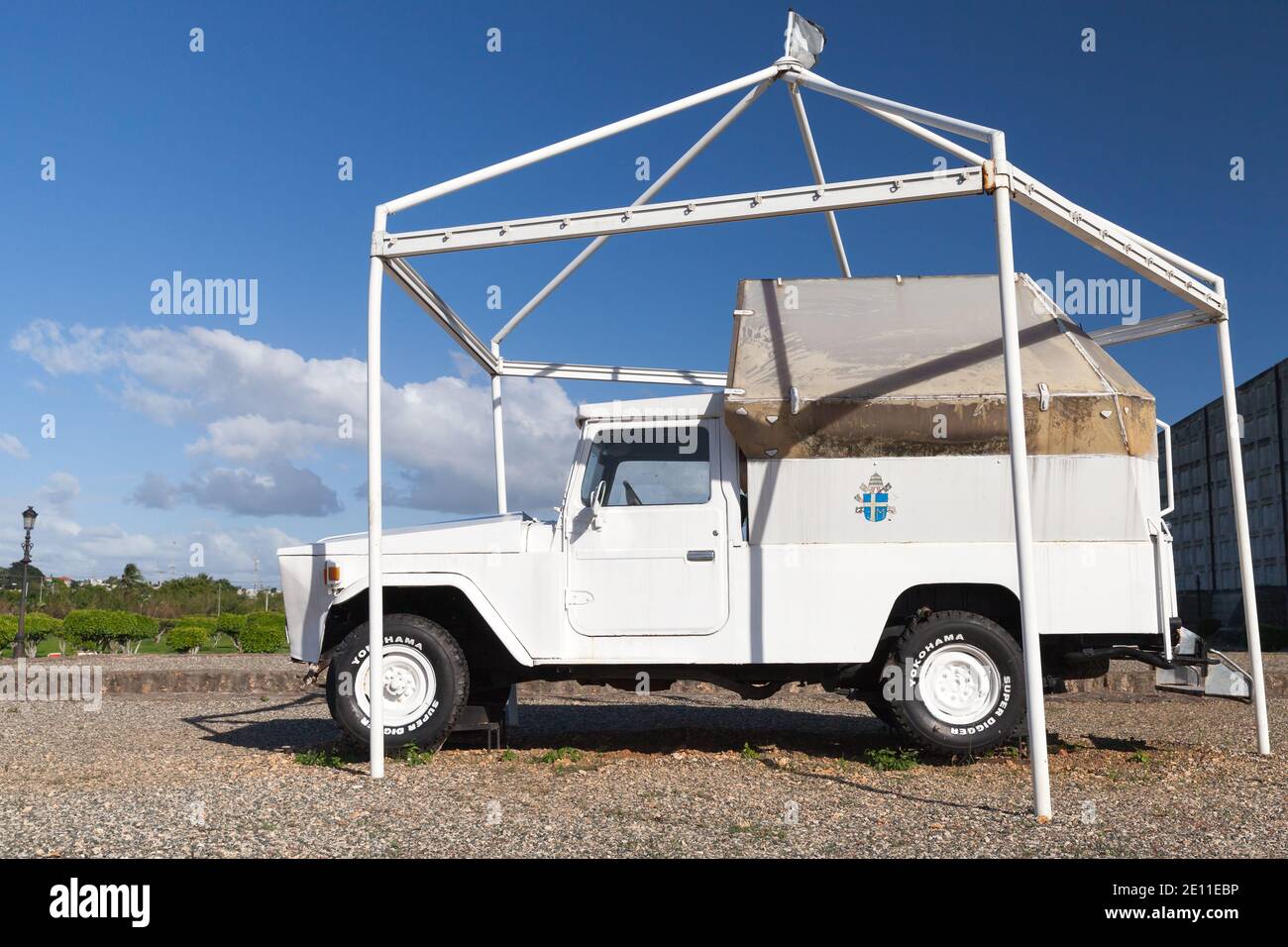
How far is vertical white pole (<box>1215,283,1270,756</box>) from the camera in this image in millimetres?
6766

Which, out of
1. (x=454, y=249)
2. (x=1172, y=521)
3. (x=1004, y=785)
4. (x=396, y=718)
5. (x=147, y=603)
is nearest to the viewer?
(x=1004, y=785)

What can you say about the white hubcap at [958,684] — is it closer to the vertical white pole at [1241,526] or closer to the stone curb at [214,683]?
the vertical white pole at [1241,526]

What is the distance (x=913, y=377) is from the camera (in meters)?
6.52

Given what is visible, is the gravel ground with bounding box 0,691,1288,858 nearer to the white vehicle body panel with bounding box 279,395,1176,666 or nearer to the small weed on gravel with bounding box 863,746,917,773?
the small weed on gravel with bounding box 863,746,917,773

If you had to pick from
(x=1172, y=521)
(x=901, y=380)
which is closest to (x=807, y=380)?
(x=901, y=380)

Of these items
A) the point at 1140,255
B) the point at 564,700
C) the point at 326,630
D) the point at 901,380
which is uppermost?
the point at 1140,255

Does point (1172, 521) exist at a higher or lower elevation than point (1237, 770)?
higher

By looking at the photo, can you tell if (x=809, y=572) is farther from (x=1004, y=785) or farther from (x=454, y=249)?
(x=454, y=249)

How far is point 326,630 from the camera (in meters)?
7.10

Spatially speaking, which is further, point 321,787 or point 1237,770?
point 1237,770

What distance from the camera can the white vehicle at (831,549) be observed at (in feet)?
20.9

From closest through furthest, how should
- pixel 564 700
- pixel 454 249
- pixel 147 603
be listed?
pixel 454 249, pixel 564 700, pixel 147 603

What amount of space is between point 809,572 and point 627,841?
2.53m

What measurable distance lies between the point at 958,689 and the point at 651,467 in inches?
97.9
